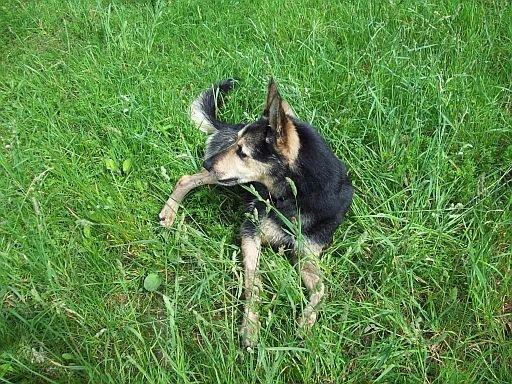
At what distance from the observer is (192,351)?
2.39m

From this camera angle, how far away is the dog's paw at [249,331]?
2.26 meters

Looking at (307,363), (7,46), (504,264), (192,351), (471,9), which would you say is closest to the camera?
(307,363)

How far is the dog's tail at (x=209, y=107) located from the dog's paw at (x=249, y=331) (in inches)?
62.5

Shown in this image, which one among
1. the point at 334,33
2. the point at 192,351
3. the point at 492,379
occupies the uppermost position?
the point at 334,33

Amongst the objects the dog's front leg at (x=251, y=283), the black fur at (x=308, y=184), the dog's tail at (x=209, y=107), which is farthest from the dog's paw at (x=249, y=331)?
the dog's tail at (x=209, y=107)

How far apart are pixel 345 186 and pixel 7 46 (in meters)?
3.64

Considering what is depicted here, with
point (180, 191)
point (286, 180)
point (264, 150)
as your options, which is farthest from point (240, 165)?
point (180, 191)

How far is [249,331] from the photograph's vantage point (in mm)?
2311

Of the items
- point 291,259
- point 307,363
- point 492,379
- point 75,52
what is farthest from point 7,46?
point 492,379

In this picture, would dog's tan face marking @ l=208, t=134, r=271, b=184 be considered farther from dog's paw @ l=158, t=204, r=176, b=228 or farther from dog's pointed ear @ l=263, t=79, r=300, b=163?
dog's paw @ l=158, t=204, r=176, b=228

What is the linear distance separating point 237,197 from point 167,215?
0.49 metres

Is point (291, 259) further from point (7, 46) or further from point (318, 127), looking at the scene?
point (7, 46)

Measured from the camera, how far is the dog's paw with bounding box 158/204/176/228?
3.09 metres

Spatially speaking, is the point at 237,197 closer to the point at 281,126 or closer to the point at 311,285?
the point at 281,126
